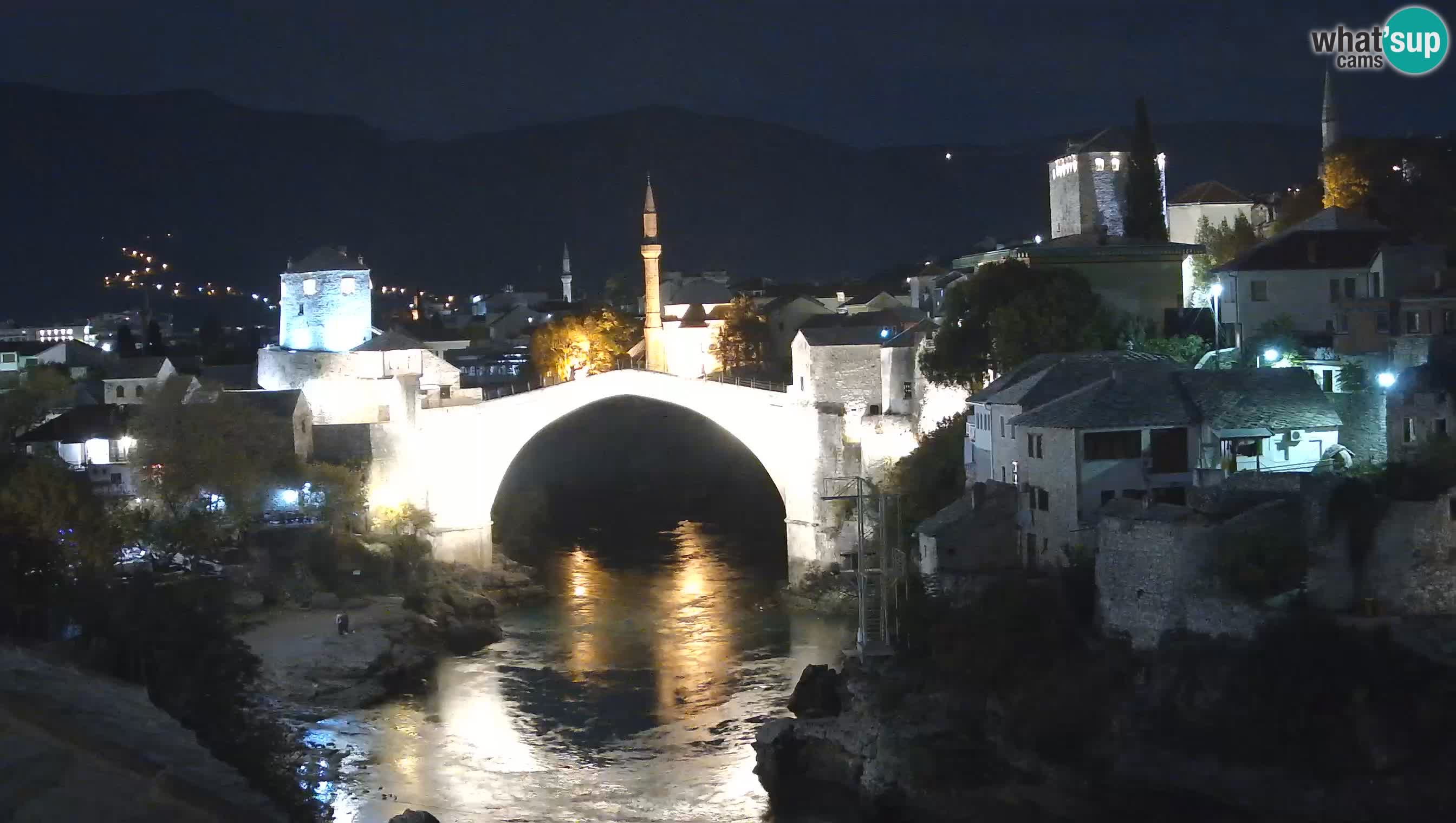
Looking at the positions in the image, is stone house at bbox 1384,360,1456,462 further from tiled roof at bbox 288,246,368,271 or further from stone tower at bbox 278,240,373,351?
tiled roof at bbox 288,246,368,271

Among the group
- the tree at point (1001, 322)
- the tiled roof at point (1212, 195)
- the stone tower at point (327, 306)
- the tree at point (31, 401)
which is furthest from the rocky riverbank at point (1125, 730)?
the tree at point (31, 401)

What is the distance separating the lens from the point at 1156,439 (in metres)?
16.2

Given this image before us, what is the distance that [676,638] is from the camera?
855 inches

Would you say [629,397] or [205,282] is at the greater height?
[205,282]

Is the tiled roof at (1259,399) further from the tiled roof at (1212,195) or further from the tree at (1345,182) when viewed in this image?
the tiled roof at (1212,195)

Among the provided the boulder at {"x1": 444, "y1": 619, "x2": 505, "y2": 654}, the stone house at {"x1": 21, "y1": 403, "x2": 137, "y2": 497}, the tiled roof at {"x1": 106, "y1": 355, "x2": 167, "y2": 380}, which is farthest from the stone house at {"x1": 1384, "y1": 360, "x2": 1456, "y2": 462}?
the tiled roof at {"x1": 106, "y1": 355, "x2": 167, "y2": 380}

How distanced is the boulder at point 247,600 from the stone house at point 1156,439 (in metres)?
10.2

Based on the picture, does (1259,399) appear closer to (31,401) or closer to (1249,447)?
(1249,447)

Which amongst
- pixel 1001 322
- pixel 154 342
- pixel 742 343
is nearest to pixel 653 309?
pixel 742 343

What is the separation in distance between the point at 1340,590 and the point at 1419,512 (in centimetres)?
92

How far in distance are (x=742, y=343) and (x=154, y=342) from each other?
518 inches

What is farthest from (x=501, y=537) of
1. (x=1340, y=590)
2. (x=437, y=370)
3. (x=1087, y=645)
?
(x=1340, y=590)

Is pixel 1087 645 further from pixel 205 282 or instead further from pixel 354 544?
pixel 205 282

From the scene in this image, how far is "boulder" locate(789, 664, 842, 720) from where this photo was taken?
1705 centimetres
